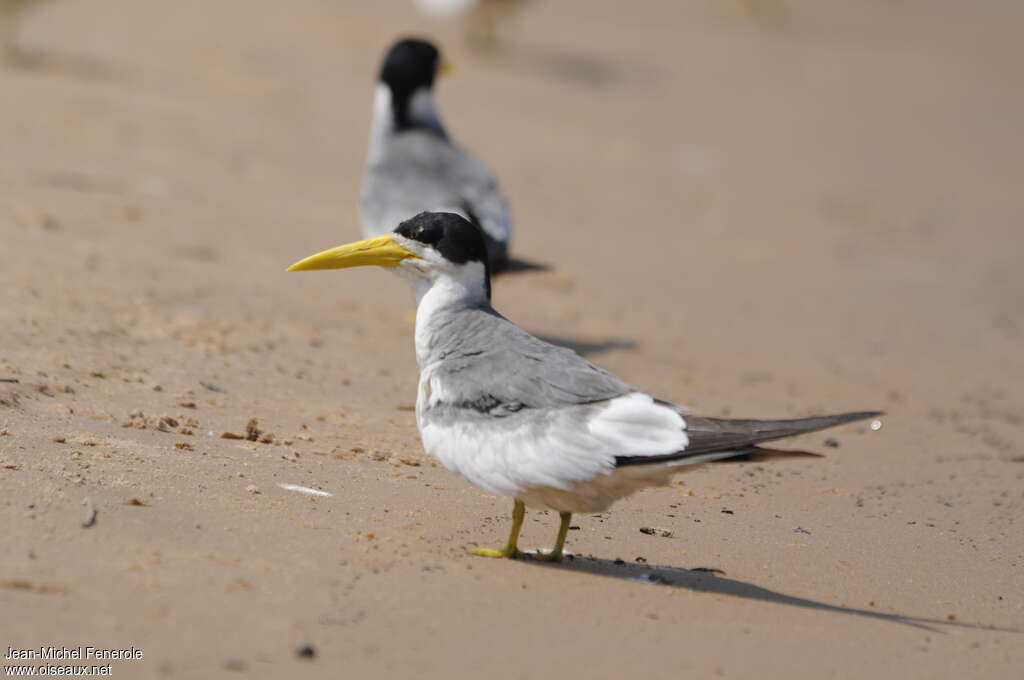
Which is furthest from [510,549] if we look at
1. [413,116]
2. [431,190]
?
[413,116]

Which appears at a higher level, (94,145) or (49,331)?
(94,145)

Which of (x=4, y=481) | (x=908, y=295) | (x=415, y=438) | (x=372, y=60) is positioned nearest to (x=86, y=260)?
(x=415, y=438)

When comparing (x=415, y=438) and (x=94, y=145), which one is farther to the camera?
(x=94, y=145)

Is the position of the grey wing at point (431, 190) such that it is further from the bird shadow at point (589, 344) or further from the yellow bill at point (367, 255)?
the yellow bill at point (367, 255)

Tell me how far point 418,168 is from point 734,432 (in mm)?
4383

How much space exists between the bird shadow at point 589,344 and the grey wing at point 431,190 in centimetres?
76

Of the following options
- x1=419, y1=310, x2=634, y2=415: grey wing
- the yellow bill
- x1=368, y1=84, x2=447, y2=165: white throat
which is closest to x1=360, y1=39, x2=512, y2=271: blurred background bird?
x1=368, y1=84, x2=447, y2=165: white throat

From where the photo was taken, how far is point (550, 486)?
4039mm

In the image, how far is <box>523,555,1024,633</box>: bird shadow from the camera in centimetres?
417

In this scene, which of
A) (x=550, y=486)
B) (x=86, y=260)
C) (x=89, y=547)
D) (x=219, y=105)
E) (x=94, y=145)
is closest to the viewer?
(x=89, y=547)

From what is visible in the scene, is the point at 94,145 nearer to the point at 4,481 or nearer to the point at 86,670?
the point at 4,481

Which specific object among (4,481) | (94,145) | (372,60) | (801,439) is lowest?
(4,481)

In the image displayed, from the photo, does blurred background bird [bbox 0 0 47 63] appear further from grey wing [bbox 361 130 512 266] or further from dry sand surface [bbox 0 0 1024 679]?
grey wing [bbox 361 130 512 266]

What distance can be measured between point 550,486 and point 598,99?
38.4 ft
